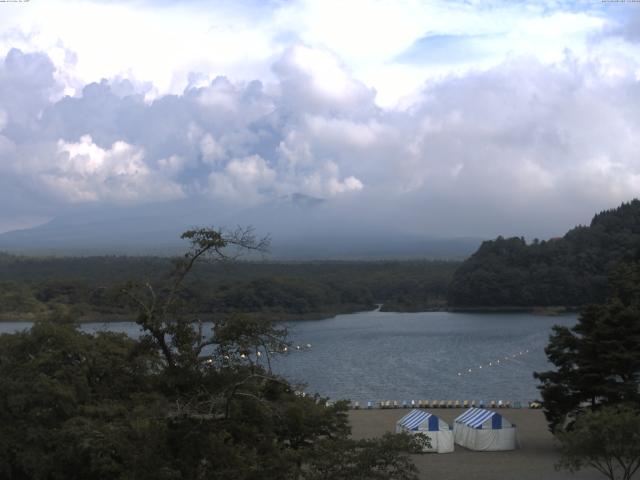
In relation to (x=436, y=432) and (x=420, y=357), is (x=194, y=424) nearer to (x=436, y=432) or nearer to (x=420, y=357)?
(x=436, y=432)

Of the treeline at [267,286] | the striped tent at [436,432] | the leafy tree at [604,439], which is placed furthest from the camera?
the treeline at [267,286]

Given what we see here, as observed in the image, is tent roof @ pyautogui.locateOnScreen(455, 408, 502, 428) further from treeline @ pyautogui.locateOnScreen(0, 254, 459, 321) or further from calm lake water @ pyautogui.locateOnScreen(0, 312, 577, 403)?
treeline @ pyautogui.locateOnScreen(0, 254, 459, 321)

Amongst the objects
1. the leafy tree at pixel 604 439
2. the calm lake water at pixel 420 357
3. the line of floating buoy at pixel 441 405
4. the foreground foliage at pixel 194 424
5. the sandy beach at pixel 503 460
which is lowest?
the calm lake water at pixel 420 357

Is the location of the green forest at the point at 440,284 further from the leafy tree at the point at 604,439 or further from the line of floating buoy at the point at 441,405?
the leafy tree at the point at 604,439

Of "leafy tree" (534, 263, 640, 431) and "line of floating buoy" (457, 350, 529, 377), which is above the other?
"leafy tree" (534, 263, 640, 431)

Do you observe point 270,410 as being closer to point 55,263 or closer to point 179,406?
point 179,406

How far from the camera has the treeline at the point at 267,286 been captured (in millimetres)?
63594

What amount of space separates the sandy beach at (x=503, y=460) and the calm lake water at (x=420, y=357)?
3758 millimetres

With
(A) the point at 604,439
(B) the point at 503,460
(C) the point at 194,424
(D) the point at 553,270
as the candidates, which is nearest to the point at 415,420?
(B) the point at 503,460

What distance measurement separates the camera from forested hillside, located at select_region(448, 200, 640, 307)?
73.8 metres

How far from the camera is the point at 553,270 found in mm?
75125

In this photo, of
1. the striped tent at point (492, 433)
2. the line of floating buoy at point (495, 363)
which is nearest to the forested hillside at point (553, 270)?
the line of floating buoy at point (495, 363)

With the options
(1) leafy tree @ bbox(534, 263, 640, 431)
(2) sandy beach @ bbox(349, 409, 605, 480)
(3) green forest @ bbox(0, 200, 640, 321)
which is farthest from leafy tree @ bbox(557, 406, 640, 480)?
(3) green forest @ bbox(0, 200, 640, 321)

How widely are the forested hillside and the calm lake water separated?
6.32 metres
